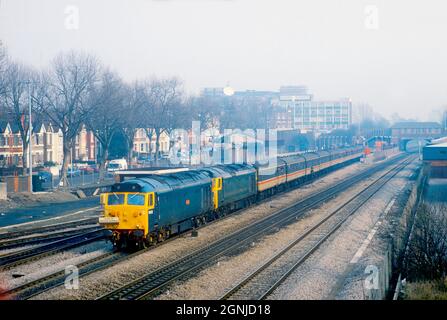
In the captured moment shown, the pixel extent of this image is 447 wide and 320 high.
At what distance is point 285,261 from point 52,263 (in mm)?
7989

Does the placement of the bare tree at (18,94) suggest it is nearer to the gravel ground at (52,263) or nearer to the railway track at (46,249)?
the railway track at (46,249)

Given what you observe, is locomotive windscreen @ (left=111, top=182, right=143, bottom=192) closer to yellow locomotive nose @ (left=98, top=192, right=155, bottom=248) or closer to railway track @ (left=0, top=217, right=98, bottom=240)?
yellow locomotive nose @ (left=98, top=192, right=155, bottom=248)

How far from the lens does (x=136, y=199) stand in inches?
848

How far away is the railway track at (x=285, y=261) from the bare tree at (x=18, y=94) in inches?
1196

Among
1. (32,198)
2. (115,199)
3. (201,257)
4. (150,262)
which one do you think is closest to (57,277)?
(150,262)

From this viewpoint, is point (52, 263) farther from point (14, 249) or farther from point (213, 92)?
point (213, 92)

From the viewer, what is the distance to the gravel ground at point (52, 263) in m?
18.5

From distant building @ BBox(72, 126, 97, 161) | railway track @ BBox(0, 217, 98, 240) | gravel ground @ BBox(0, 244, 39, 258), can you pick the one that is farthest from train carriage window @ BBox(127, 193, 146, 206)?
distant building @ BBox(72, 126, 97, 161)

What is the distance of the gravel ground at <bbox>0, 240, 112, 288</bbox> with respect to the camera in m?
18.5

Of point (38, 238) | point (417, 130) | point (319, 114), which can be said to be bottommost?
point (38, 238)

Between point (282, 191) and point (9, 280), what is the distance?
3252cm

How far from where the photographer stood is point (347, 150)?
8756 cm

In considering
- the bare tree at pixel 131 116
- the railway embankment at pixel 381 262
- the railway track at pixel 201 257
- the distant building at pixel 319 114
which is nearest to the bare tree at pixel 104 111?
the bare tree at pixel 131 116
